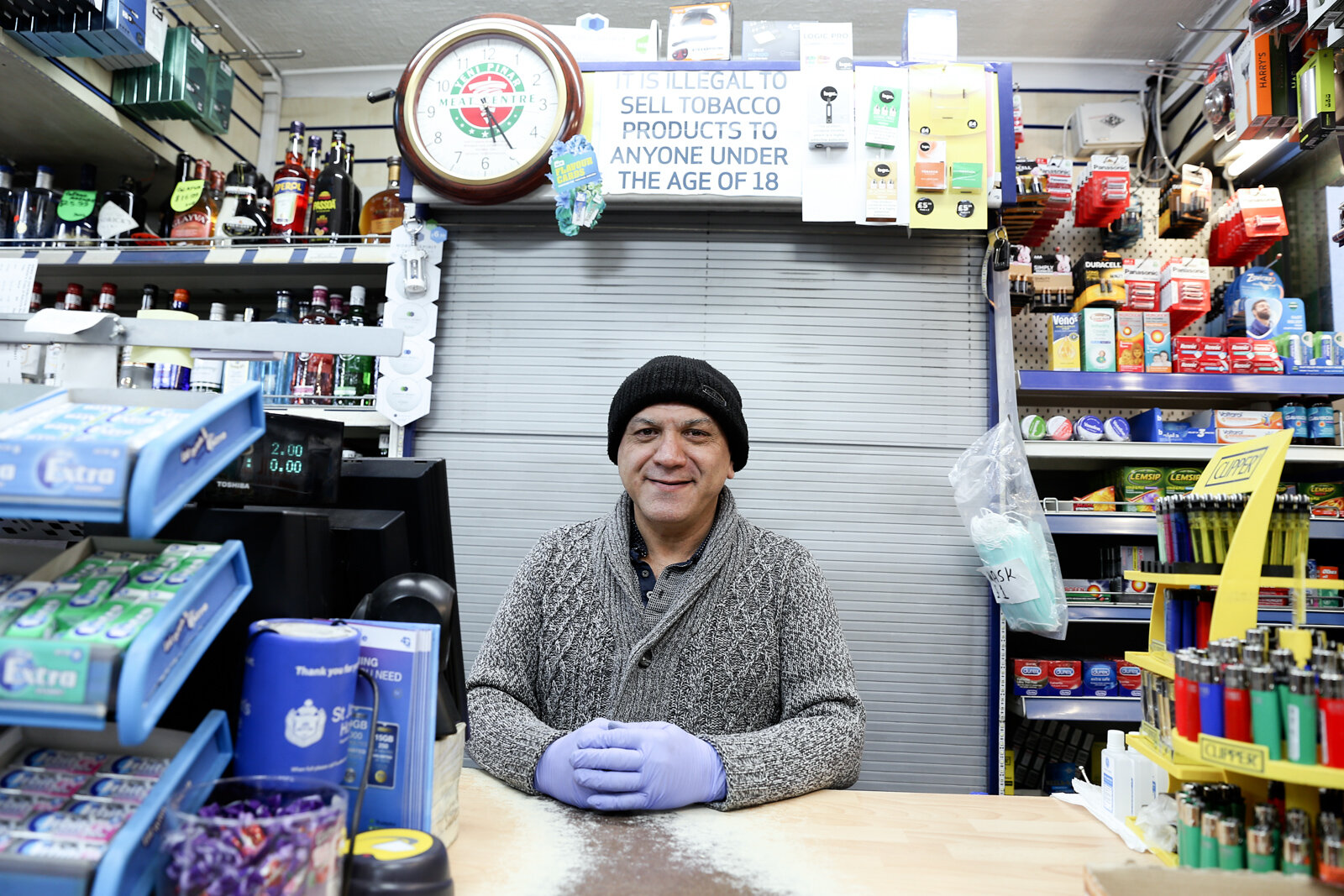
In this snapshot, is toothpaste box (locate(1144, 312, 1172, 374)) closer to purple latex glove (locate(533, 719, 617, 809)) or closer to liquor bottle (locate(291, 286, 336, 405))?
purple latex glove (locate(533, 719, 617, 809))

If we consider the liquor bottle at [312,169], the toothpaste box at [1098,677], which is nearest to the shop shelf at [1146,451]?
the toothpaste box at [1098,677]

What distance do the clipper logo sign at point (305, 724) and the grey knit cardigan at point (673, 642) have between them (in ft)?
2.43

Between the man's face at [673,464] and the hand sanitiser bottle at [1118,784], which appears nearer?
the hand sanitiser bottle at [1118,784]

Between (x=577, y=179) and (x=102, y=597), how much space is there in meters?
1.98

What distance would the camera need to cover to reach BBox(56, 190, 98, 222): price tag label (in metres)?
2.92

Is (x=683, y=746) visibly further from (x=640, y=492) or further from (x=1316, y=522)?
(x=1316, y=522)

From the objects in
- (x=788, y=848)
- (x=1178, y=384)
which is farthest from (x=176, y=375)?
(x=1178, y=384)

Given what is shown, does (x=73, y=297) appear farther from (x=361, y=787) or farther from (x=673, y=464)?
(x=361, y=787)

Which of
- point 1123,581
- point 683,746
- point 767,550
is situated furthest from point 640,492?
point 1123,581

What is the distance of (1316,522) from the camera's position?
2.51m

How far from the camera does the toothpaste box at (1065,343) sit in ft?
8.77

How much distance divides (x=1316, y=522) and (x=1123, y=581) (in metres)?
0.66

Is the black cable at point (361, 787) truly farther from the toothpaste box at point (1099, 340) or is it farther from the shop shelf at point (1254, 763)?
the toothpaste box at point (1099, 340)

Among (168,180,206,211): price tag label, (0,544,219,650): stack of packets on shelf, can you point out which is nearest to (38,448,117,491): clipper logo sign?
(0,544,219,650): stack of packets on shelf
